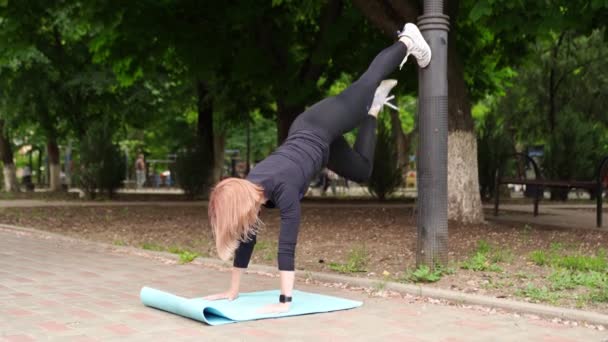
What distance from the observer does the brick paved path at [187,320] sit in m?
4.98

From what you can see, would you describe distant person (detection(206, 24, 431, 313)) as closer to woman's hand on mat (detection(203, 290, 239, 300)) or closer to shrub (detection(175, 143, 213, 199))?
woman's hand on mat (detection(203, 290, 239, 300))

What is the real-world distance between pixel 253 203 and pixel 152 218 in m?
9.28

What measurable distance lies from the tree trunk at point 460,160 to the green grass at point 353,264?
9.87 feet

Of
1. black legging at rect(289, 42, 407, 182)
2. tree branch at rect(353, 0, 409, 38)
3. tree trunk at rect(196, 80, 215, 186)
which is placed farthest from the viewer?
tree trunk at rect(196, 80, 215, 186)

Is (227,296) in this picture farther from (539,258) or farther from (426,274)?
(539,258)

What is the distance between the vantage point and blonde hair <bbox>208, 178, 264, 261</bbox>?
5.25 m

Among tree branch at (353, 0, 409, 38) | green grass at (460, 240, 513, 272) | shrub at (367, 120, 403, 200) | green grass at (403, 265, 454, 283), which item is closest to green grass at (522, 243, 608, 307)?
green grass at (460, 240, 513, 272)

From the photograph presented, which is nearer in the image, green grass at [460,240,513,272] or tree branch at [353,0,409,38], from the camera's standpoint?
green grass at [460,240,513,272]

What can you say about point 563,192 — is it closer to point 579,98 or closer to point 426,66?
point 579,98

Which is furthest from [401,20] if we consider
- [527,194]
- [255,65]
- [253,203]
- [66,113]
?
[66,113]

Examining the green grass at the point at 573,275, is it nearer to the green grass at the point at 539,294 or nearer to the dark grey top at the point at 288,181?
the green grass at the point at 539,294

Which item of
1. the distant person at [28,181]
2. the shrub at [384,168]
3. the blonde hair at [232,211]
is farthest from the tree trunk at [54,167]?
the blonde hair at [232,211]

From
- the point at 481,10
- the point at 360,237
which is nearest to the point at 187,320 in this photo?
the point at 360,237

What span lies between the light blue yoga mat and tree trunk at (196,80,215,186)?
15.0m
